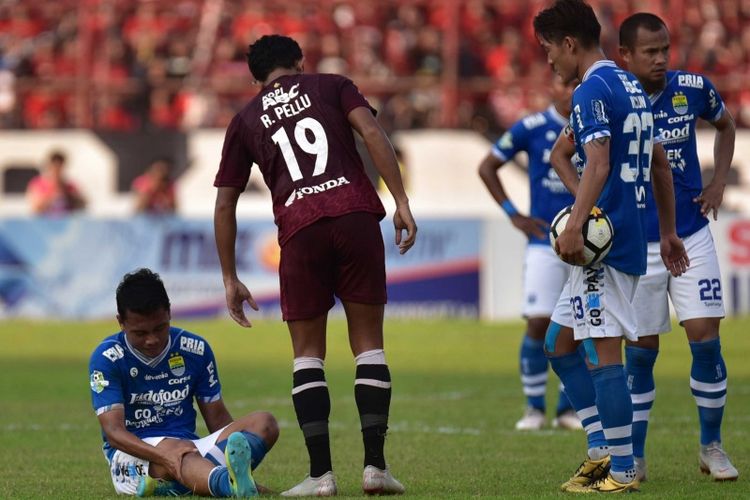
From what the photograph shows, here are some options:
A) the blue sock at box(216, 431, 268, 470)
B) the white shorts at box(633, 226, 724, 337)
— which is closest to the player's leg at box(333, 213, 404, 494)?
the blue sock at box(216, 431, 268, 470)

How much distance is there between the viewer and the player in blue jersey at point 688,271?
7.55 meters

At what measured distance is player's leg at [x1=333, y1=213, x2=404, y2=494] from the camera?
684 centimetres

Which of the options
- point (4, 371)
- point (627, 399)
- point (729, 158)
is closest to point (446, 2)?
point (4, 371)

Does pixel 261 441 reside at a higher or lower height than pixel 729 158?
lower

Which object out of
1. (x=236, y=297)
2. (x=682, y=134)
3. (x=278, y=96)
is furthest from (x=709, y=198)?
(x=236, y=297)

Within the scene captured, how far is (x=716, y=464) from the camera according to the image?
7543mm

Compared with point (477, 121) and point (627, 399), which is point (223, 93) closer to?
point (477, 121)

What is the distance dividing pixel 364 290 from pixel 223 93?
20.9m

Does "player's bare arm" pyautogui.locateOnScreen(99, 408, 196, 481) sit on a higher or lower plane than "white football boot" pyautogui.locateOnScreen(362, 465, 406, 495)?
higher

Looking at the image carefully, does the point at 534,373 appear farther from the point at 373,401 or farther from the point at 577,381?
the point at 373,401

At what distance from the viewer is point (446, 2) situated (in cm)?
2753

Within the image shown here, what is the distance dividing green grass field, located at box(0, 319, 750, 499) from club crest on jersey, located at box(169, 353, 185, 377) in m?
0.65

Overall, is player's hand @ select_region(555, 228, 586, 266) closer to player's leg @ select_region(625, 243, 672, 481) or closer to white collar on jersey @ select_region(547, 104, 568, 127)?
player's leg @ select_region(625, 243, 672, 481)

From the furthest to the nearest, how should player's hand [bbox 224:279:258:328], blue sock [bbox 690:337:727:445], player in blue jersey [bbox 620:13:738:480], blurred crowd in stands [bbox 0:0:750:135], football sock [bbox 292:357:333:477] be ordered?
blurred crowd in stands [bbox 0:0:750:135] → blue sock [bbox 690:337:727:445] → player in blue jersey [bbox 620:13:738:480] → player's hand [bbox 224:279:258:328] → football sock [bbox 292:357:333:477]
